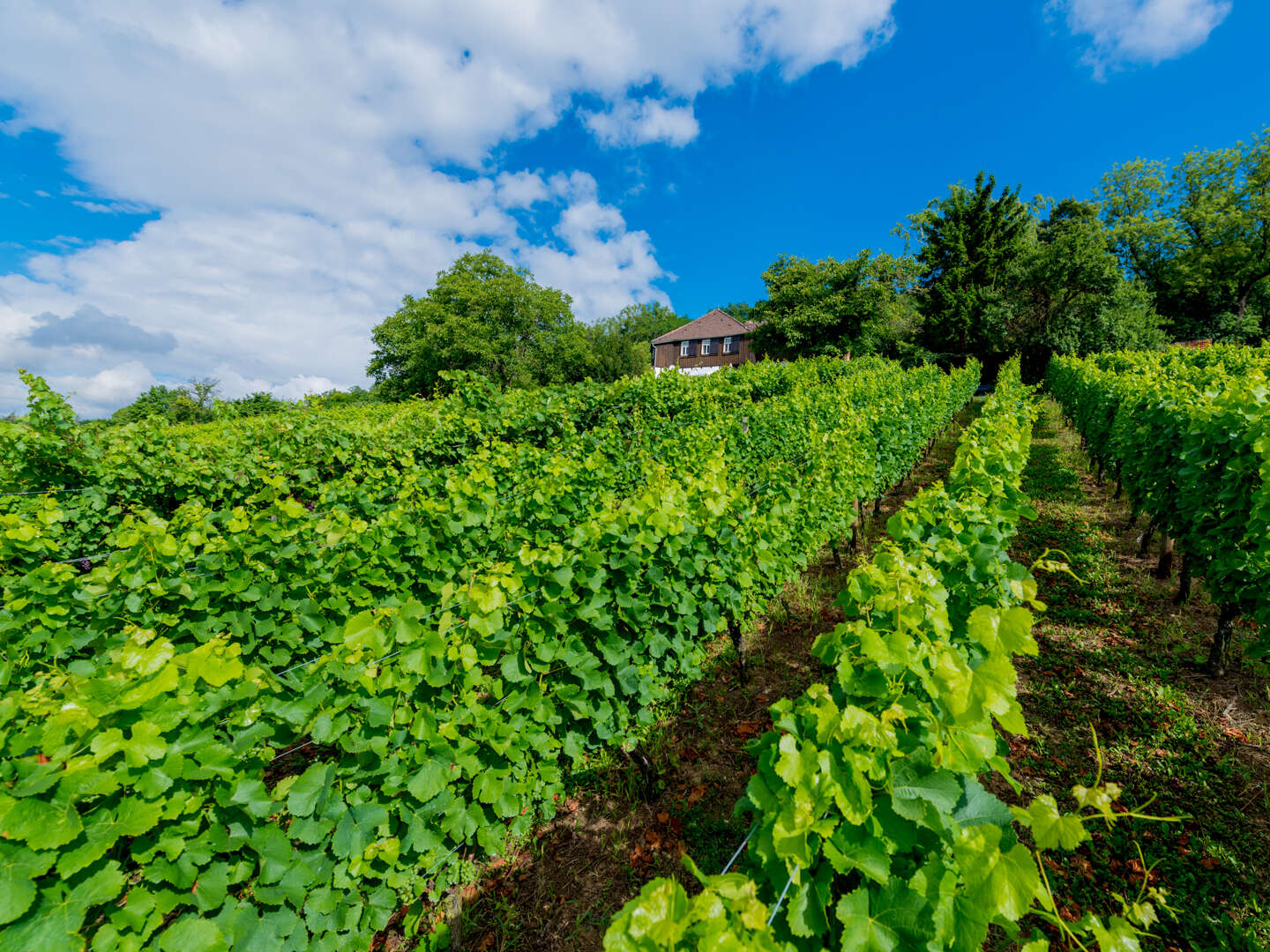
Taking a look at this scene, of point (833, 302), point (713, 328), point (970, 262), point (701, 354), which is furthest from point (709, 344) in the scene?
point (970, 262)

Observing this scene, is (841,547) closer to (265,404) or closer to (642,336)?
(265,404)

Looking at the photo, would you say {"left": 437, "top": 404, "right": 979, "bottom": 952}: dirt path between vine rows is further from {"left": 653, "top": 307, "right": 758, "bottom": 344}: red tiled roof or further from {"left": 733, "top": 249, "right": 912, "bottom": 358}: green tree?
{"left": 653, "top": 307, "right": 758, "bottom": 344}: red tiled roof

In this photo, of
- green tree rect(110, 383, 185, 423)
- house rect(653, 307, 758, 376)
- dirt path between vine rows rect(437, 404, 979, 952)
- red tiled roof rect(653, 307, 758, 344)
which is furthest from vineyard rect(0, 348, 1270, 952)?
green tree rect(110, 383, 185, 423)

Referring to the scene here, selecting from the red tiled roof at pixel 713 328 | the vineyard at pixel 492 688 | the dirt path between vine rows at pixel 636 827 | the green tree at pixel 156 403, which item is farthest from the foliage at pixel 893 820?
the green tree at pixel 156 403

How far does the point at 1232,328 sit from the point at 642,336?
6408 centimetres

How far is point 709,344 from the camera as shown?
4575 cm

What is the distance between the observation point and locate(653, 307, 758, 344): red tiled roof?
44506mm

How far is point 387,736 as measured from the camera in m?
2.18

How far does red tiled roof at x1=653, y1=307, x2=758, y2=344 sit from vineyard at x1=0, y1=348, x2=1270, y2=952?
40.3 m

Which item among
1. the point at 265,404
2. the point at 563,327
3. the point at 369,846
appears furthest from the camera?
the point at 563,327

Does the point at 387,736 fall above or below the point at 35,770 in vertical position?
below

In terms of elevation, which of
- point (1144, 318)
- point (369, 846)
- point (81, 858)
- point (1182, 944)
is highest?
point (1144, 318)

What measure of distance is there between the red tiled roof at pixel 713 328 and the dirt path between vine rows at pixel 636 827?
42.4 metres

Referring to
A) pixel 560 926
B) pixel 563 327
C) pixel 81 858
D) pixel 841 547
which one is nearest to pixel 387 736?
pixel 81 858
